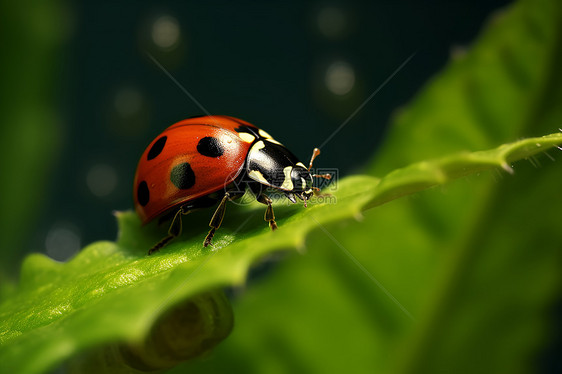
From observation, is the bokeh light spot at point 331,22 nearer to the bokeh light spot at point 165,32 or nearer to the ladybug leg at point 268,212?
the bokeh light spot at point 165,32

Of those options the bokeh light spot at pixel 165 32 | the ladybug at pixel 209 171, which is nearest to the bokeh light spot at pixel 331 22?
the bokeh light spot at pixel 165 32

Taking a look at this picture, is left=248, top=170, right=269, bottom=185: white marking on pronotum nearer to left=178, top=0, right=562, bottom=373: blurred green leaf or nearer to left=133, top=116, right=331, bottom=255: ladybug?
left=133, top=116, right=331, bottom=255: ladybug

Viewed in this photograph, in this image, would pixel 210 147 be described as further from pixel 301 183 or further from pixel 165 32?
pixel 165 32

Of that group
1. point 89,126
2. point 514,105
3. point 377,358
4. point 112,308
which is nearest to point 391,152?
point 514,105

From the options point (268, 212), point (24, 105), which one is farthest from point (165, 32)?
point (268, 212)

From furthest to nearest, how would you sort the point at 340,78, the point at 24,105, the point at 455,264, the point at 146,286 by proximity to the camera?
the point at 340,78
the point at 24,105
the point at 455,264
the point at 146,286

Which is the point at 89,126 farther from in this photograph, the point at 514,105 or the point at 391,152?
the point at 514,105

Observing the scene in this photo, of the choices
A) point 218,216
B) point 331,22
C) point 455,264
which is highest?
point 331,22
